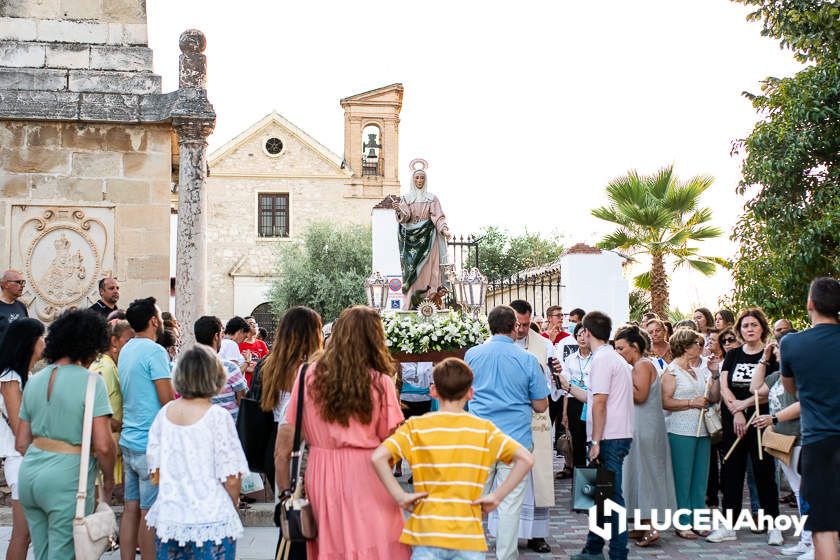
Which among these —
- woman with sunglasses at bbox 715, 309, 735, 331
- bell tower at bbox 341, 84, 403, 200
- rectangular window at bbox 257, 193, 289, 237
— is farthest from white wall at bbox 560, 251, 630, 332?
rectangular window at bbox 257, 193, 289, 237

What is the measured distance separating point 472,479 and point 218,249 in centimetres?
3653

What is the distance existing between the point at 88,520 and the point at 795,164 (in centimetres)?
1112

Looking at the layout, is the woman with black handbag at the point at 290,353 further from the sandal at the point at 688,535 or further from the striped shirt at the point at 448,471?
the sandal at the point at 688,535

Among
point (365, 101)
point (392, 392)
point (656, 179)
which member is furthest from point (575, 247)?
point (365, 101)

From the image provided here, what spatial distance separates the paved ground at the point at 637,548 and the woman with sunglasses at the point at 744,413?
0.35 m

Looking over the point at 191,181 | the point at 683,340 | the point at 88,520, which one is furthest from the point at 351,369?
the point at 191,181

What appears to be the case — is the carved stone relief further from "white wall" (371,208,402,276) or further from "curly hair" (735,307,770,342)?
"white wall" (371,208,402,276)

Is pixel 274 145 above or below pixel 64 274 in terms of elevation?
above

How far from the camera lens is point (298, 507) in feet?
15.4

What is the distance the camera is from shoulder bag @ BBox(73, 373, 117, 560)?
4836 millimetres

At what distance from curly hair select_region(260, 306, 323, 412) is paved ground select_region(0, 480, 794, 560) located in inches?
88.2

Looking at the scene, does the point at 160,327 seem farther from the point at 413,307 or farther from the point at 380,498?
the point at 413,307

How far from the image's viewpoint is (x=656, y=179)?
→ 803 inches

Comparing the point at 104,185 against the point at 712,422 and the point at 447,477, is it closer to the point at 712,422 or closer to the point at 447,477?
the point at 712,422
